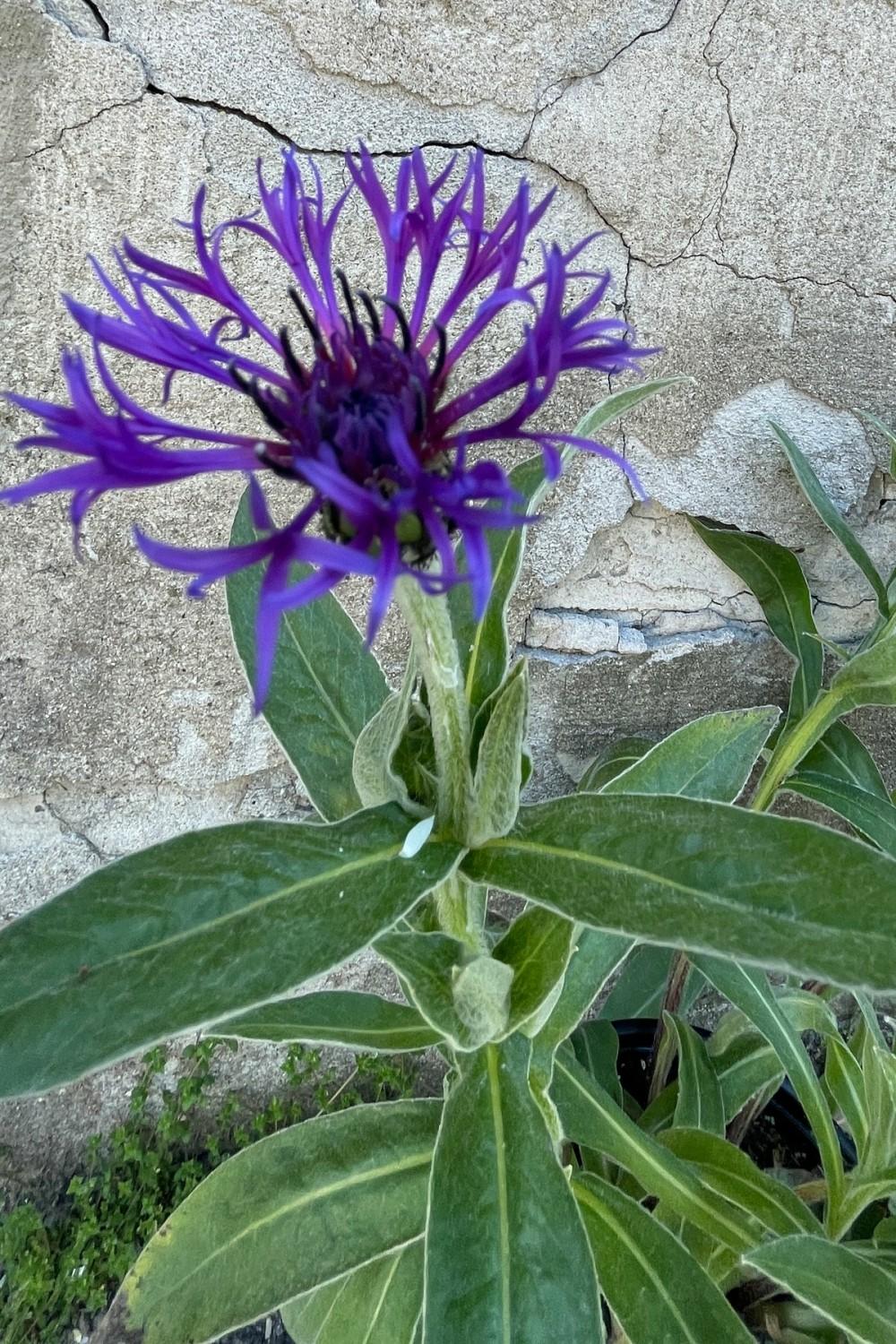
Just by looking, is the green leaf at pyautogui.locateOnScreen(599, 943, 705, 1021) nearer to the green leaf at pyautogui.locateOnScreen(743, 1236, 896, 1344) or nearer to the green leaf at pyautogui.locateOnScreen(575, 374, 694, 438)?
the green leaf at pyautogui.locateOnScreen(743, 1236, 896, 1344)

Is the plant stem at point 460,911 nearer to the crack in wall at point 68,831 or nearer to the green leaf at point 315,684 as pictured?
the green leaf at point 315,684

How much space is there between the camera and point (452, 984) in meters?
0.47

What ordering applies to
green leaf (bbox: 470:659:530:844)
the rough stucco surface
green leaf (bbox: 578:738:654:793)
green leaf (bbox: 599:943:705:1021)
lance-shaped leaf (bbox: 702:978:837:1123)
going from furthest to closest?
green leaf (bbox: 599:943:705:1021)
green leaf (bbox: 578:738:654:793)
lance-shaped leaf (bbox: 702:978:837:1123)
the rough stucco surface
green leaf (bbox: 470:659:530:844)

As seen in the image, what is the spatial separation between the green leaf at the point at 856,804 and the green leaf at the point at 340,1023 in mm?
432

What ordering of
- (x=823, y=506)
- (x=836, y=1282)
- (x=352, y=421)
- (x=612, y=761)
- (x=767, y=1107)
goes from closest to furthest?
1. (x=352, y=421)
2. (x=836, y=1282)
3. (x=823, y=506)
4. (x=612, y=761)
5. (x=767, y=1107)

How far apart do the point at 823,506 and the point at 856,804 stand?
27cm

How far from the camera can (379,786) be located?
457 millimetres

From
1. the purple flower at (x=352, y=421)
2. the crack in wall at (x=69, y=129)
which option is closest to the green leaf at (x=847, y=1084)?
the purple flower at (x=352, y=421)

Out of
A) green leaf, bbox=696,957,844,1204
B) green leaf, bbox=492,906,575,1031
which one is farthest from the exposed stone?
green leaf, bbox=492,906,575,1031

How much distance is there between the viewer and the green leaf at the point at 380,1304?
Result: 67cm

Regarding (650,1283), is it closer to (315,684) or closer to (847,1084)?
(847,1084)

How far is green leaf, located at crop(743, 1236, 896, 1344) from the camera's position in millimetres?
548

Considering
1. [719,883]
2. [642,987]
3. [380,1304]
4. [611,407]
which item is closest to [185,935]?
[719,883]

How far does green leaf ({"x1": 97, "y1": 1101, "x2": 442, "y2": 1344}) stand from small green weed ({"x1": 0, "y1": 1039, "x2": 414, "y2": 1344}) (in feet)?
1.40
